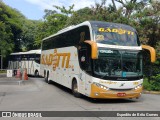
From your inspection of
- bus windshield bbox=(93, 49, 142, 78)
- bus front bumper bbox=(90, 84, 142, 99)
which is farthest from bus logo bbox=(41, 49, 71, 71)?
bus front bumper bbox=(90, 84, 142, 99)

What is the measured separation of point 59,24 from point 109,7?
12546 mm

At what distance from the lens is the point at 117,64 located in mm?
13633

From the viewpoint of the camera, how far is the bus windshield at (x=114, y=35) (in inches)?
551

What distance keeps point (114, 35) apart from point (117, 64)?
151cm

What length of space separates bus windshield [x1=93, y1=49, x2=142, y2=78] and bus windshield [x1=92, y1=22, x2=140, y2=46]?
54 cm

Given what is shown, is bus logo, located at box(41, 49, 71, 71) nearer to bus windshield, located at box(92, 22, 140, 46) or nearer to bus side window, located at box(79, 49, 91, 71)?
bus side window, located at box(79, 49, 91, 71)

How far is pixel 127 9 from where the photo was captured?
3105 centimetres

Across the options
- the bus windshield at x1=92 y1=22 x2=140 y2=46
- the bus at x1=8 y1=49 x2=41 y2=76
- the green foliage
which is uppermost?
the bus windshield at x1=92 y1=22 x2=140 y2=46

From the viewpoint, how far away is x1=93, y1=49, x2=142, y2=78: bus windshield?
44.3 ft

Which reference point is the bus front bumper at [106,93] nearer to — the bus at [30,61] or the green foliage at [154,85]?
the green foliage at [154,85]

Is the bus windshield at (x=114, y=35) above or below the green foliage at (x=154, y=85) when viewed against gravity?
above

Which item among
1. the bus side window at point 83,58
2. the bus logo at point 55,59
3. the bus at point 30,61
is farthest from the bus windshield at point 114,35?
the bus at point 30,61

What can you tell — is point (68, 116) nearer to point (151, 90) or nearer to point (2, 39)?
point (151, 90)

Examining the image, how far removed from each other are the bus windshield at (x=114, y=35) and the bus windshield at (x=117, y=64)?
54cm
